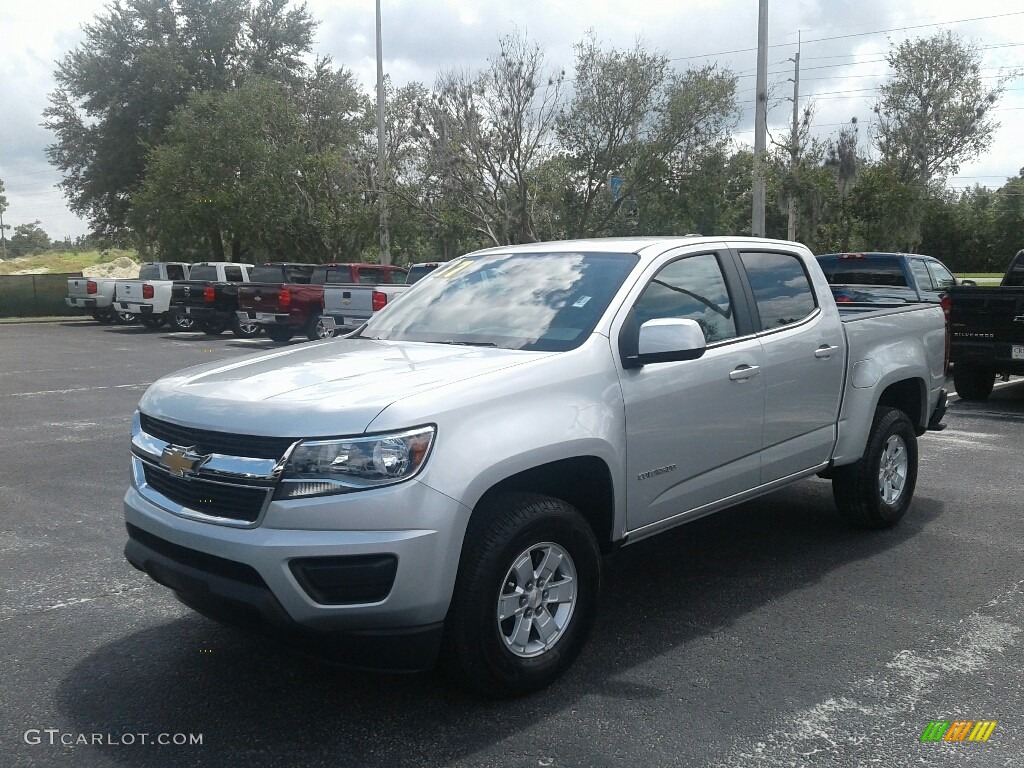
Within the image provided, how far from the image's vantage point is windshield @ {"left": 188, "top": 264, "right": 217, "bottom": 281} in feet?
86.5

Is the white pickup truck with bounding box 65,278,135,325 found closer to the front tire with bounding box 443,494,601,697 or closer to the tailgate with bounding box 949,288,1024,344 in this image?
the tailgate with bounding box 949,288,1024,344

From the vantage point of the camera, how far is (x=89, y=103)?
132ft

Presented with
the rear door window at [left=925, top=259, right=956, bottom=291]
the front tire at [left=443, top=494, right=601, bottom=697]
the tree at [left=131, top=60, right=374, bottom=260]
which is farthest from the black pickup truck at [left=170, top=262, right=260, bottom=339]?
the front tire at [left=443, top=494, right=601, bottom=697]

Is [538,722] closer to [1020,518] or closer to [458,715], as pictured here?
[458,715]

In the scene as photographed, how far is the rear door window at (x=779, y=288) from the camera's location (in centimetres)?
536

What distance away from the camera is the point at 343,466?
3.41 metres

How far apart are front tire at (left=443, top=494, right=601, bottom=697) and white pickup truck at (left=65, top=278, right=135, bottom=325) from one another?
2718 cm

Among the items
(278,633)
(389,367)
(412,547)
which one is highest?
(389,367)

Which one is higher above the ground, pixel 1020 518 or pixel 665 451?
pixel 665 451

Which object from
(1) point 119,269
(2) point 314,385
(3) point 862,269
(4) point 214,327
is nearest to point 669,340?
(2) point 314,385

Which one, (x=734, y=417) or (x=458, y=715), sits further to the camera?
(x=734, y=417)

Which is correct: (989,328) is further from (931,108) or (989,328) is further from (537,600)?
(931,108)

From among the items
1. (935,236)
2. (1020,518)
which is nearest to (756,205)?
(1020,518)

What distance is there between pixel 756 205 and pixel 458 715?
17666 millimetres
